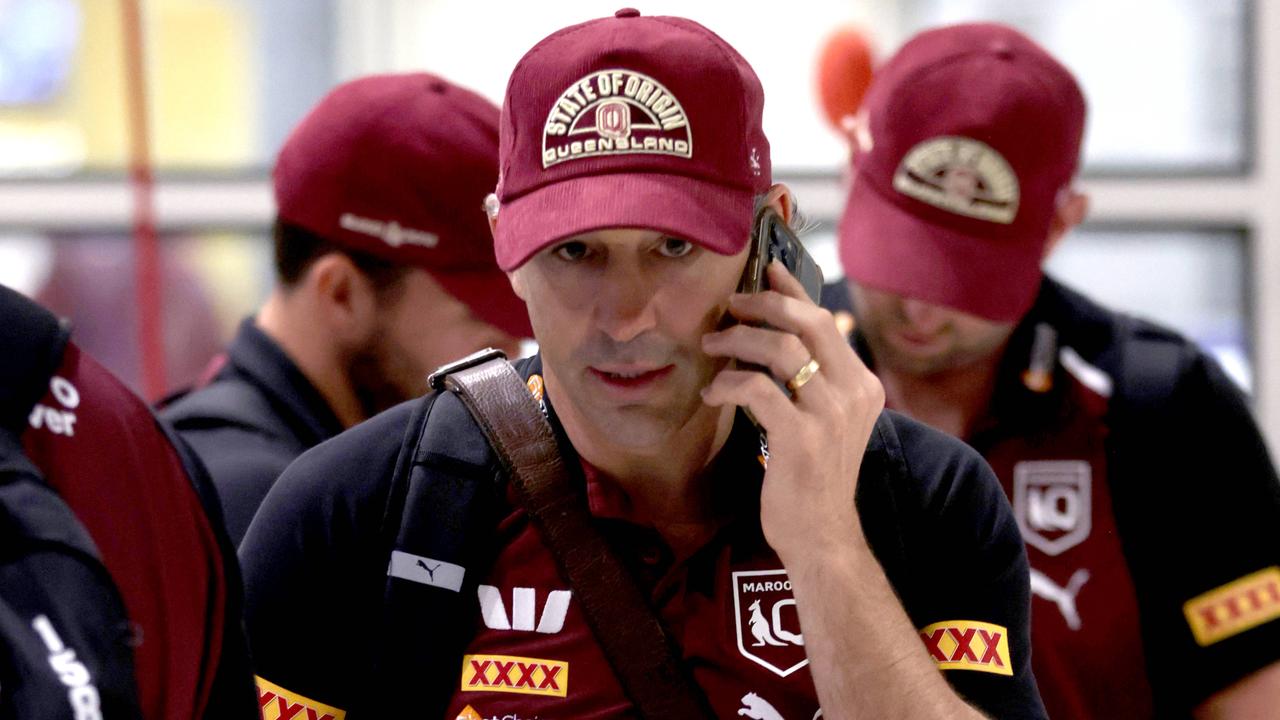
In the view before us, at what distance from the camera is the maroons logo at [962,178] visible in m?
2.67

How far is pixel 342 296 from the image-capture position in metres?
2.63

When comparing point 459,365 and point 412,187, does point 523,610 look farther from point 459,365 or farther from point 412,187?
point 412,187

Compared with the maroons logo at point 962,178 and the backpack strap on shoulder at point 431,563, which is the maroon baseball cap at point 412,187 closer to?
the maroons logo at point 962,178

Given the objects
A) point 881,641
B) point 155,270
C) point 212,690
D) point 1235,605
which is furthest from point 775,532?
point 155,270

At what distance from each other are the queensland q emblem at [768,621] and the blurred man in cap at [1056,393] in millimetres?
795

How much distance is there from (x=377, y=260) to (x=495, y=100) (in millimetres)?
1970

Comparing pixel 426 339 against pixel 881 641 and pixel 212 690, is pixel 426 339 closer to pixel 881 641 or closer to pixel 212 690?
pixel 881 641

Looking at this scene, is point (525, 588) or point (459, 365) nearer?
point (525, 588)

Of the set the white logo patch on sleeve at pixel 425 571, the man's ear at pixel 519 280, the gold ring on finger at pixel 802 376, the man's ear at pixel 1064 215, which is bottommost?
the white logo patch on sleeve at pixel 425 571

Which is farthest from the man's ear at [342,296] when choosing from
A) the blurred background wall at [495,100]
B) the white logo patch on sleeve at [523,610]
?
the blurred background wall at [495,100]

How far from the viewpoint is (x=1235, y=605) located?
243 centimetres

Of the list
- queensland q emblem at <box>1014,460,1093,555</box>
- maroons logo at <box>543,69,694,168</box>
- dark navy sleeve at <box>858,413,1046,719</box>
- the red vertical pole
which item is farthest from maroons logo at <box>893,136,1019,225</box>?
the red vertical pole

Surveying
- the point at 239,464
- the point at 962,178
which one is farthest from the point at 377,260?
the point at 962,178

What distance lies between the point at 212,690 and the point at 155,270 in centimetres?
354
